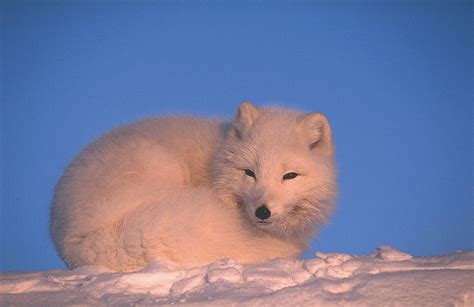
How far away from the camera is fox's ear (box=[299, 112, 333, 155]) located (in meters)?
3.94

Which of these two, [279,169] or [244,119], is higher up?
[244,119]

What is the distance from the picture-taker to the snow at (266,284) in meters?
2.27

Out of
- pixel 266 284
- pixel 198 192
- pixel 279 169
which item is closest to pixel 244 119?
pixel 279 169

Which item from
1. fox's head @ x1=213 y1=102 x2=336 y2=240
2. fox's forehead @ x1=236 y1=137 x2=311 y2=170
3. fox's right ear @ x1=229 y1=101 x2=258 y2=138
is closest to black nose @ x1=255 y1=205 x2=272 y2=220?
fox's head @ x1=213 y1=102 x2=336 y2=240

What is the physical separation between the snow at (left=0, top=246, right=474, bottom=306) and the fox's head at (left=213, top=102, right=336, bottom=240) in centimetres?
57

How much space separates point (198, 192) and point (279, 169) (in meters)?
0.60

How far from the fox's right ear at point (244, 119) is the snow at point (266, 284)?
1.22 m

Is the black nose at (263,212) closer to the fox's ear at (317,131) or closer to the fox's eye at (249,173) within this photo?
the fox's eye at (249,173)

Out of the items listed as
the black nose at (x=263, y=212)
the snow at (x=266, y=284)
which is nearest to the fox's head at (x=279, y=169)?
the black nose at (x=263, y=212)

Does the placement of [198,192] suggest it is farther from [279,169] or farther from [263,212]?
[279,169]

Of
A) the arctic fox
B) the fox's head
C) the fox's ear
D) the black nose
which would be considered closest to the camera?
the arctic fox

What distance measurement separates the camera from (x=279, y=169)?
361 cm

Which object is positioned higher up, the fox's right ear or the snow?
the fox's right ear

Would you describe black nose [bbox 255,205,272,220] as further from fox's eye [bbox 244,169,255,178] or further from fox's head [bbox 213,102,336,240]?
fox's eye [bbox 244,169,255,178]
